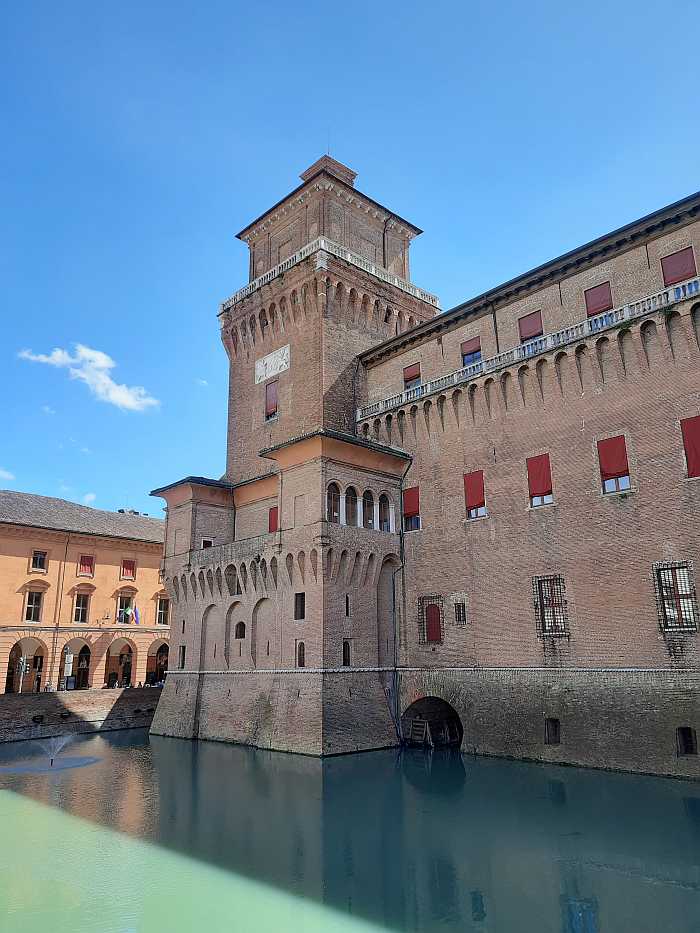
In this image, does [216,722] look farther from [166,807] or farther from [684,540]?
[684,540]

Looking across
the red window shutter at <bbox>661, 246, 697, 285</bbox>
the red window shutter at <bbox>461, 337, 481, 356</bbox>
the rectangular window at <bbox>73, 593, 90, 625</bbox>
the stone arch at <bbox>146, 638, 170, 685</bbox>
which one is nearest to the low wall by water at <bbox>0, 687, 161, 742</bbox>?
the rectangular window at <bbox>73, 593, 90, 625</bbox>

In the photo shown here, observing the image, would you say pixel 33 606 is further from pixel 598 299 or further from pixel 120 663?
pixel 598 299

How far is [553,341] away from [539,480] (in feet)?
17.0

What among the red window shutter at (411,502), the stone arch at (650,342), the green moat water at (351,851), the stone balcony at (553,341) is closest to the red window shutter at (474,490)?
the red window shutter at (411,502)

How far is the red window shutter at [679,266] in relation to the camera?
73.5 feet

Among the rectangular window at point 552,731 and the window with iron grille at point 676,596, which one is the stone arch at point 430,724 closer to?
the rectangular window at point 552,731

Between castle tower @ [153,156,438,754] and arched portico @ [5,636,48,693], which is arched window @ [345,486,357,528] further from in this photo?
arched portico @ [5,636,48,693]

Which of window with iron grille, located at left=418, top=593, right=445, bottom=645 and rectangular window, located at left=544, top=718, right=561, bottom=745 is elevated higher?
window with iron grille, located at left=418, top=593, right=445, bottom=645

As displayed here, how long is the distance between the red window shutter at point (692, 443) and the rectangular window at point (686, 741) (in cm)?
767

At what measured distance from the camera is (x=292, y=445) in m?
28.8

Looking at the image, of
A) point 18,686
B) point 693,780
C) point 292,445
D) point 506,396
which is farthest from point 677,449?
point 18,686

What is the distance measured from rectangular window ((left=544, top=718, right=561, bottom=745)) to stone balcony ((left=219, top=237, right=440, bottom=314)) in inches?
887

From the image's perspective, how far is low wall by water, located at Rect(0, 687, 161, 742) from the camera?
33.5 meters

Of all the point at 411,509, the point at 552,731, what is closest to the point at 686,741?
the point at 552,731
